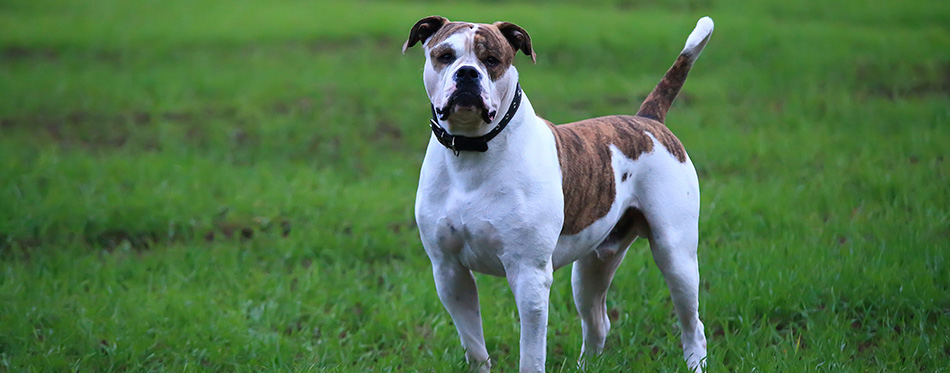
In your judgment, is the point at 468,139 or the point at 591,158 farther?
the point at 591,158

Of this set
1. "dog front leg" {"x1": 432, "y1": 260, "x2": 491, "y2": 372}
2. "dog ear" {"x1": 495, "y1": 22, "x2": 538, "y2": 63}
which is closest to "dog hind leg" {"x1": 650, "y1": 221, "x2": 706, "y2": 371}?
"dog front leg" {"x1": 432, "y1": 260, "x2": 491, "y2": 372}

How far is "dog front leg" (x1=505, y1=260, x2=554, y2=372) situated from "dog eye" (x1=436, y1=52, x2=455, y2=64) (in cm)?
99

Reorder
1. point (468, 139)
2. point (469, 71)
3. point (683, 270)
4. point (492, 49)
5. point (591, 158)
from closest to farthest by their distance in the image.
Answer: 1. point (469, 71)
2. point (492, 49)
3. point (468, 139)
4. point (591, 158)
5. point (683, 270)

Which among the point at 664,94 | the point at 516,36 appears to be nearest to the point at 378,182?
the point at 664,94

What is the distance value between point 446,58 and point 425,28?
365mm

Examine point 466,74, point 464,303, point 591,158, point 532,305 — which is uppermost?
point 466,74

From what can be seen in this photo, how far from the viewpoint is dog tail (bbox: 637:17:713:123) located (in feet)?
16.8

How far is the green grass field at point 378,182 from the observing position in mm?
5602

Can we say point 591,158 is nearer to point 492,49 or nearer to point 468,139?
point 468,139

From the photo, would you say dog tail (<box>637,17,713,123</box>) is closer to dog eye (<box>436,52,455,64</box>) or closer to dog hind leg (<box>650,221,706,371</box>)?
dog hind leg (<box>650,221,706,371</box>)

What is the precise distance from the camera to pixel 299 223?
8148 mm

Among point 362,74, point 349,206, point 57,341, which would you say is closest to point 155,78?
point 362,74

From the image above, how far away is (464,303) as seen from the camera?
4.53 metres

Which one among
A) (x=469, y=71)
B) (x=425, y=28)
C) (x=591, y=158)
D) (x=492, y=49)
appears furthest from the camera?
(x=591, y=158)
